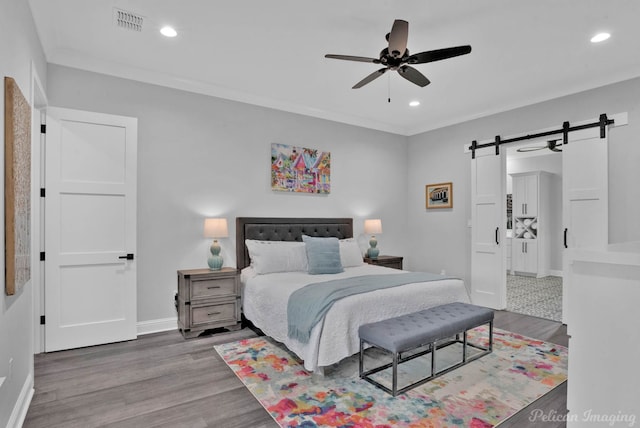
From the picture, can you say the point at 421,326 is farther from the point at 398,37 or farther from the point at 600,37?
the point at 600,37

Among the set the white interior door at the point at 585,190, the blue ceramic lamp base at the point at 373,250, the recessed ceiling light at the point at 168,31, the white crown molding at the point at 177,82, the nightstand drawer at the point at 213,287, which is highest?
the recessed ceiling light at the point at 168,31

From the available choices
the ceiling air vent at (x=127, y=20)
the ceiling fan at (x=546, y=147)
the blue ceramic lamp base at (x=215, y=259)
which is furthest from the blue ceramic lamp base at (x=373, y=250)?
the ceiling fan at (x=546, y=147)

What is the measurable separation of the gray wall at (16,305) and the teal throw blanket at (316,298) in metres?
1.78

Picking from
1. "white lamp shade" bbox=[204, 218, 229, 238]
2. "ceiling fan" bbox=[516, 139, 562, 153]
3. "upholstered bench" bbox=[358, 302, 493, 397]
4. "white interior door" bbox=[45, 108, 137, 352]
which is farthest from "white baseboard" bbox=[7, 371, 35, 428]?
"ceiling fan" bbox=[516, 139, 562, 153]

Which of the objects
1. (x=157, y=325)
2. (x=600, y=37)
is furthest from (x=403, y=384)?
(x=600, y=37)

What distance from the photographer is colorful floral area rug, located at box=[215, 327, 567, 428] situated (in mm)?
2223

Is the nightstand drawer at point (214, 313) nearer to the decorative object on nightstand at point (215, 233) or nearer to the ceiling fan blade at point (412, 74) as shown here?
the decorative object on nightstand at point (215, 233)

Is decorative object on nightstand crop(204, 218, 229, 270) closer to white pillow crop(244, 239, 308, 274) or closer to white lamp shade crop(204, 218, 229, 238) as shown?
white lamp shade crop(204, 218, 229, 238)

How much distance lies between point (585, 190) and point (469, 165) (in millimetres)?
1567

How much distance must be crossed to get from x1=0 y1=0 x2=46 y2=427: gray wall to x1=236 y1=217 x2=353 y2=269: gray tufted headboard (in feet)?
7.10

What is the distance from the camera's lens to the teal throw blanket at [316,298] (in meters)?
2.75

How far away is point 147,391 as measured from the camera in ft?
8.42

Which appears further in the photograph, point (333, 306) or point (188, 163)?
point (188, 163)

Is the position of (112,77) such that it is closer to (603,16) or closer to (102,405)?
(102,405)
